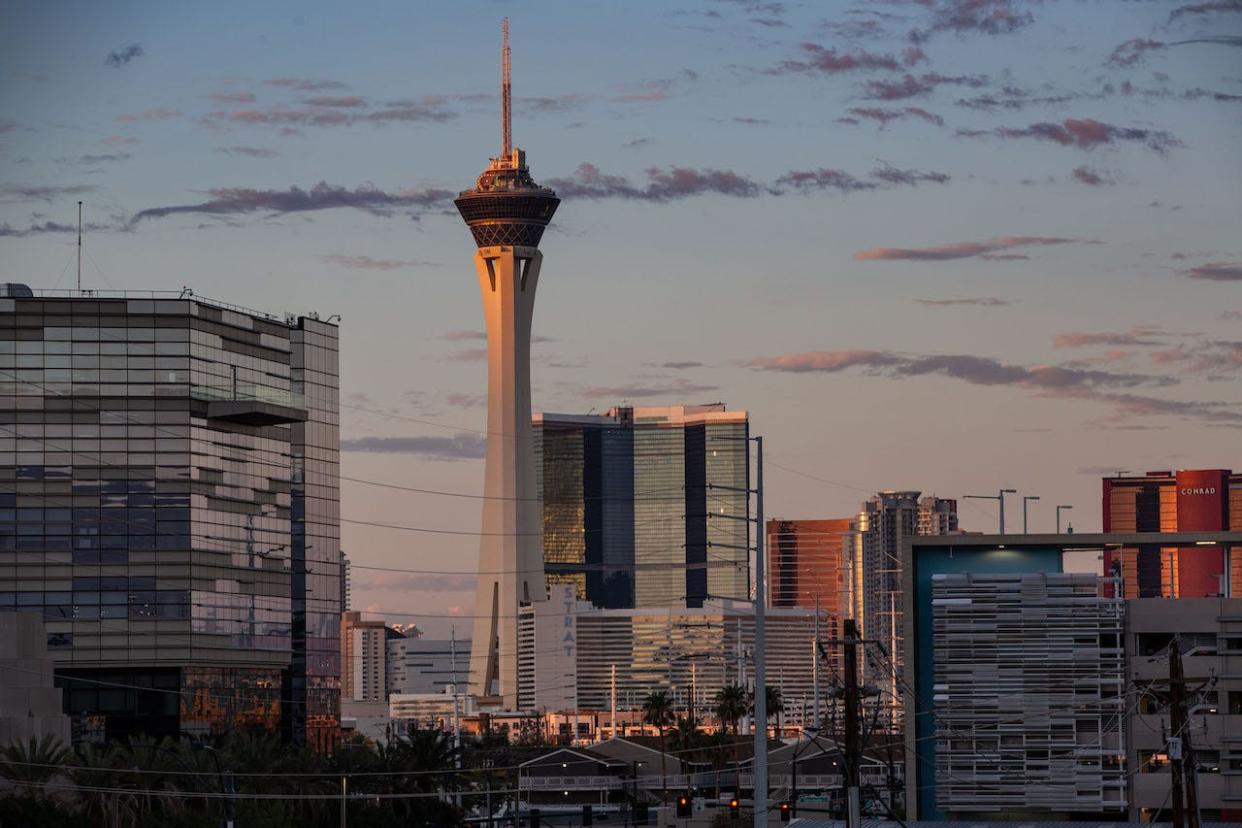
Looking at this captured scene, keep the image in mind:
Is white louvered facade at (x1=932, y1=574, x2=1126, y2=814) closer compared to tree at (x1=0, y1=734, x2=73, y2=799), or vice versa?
tree at (x1=0, y1=734, x2=73, y2=799)

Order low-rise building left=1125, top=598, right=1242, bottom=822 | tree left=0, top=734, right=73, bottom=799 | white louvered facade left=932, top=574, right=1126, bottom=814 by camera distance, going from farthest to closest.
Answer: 1. white louvered facade left=932, top=574, right=1126, bottom=814
2. low-rise building left=1125, top=598, right=1242, bottom=822
3. tree left=0, top=734, right=73, bottom=799

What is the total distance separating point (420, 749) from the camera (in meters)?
147

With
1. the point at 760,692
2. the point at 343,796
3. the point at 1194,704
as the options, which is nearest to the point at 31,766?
the point at 343,796

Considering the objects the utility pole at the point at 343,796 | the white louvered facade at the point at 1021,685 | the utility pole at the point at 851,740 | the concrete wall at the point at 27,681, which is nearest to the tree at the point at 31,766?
the concrete wall at the point at 27,681

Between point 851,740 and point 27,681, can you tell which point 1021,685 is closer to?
point 851,740

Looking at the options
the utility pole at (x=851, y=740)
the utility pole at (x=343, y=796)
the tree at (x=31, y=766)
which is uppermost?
the utility pole at (x=851, y=740)

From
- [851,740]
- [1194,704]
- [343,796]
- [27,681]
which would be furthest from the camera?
[27,681]

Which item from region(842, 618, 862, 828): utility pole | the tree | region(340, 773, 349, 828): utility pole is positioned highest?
region(842, 618, 862, 828): utility pole

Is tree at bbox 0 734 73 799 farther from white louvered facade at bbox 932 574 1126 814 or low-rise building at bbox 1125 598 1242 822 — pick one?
low-rise building at bbox 1125 598 1242 822

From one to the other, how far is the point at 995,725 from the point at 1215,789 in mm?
12040

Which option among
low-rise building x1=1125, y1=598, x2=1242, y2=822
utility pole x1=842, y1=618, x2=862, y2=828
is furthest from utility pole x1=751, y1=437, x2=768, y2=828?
low-rise building x1=1125, y1=598, x2=1242, y2=822

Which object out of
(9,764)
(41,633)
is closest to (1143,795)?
(9,764)

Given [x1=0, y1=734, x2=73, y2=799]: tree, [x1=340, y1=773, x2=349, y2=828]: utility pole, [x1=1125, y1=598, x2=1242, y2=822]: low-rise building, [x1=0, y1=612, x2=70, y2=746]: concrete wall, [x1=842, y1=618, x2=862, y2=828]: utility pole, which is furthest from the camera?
[x1=0, y1=612, x2=70, y2=746]: concrete wall

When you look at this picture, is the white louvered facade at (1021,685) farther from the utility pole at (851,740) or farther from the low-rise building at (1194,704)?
the utility pole at (851,740)
